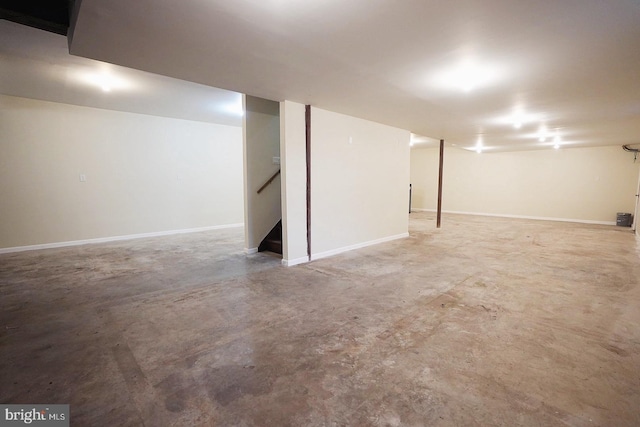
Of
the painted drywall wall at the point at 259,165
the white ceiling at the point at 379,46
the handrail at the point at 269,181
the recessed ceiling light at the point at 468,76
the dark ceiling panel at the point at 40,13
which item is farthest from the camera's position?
the handrail at the point at 269,181

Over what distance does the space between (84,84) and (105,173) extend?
214 centimetres

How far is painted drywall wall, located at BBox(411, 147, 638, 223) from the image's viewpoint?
846cm

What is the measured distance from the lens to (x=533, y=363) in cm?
198

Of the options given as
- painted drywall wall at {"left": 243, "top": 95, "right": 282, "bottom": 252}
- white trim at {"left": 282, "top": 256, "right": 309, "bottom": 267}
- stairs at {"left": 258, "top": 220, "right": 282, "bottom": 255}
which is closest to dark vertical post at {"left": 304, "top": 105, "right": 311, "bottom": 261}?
white trim at {"left": 282, "top": 256, "right": 309, "bottom": 267}

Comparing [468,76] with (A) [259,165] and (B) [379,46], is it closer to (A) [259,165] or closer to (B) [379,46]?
(B) [379,46]

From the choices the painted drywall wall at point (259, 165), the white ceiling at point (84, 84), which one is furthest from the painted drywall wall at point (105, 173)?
the painted drywall wall at point (259, 165)

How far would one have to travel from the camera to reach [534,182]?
9680mm

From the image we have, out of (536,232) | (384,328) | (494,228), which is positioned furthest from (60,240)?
(536,232)

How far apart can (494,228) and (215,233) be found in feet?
23.5

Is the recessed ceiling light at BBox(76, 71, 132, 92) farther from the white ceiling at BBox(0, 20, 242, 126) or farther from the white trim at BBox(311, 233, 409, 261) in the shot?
the white trim at BBox(311, 233, 409, 261)

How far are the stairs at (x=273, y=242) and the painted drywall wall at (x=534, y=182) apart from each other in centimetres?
819

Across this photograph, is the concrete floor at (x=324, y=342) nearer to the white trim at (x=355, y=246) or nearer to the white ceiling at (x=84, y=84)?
the white trim at (x=355, y=246)

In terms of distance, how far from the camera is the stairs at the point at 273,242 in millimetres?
5105

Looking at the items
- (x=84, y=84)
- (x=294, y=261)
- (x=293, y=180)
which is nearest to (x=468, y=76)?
(x=293, y=180)
